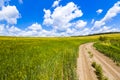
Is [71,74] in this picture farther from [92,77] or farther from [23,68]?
[23,68]

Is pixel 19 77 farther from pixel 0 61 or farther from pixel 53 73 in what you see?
pixel 53 73

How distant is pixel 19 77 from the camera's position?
30.9ft

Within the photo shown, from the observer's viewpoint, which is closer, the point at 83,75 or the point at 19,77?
the point at 19,77

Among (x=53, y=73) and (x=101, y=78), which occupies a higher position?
(x=53, y=73)

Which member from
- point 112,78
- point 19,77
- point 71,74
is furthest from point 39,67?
point 112,78

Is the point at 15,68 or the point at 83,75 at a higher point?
the point at 15,68

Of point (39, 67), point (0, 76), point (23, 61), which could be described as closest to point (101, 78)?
point (39, 67)

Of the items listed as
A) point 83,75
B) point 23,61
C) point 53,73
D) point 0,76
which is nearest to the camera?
point 0,76

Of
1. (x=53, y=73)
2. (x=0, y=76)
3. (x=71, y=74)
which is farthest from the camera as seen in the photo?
(x=71, y=74)

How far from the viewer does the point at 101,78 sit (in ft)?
52.5

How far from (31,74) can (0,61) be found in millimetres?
2038

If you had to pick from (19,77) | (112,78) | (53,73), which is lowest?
(112,78)

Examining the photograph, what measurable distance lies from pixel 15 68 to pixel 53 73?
3940 millimetres

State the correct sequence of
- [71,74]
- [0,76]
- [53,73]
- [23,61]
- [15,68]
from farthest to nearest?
[71,74] → [53,73] → [23,61] → [15,68] → [0,76]
